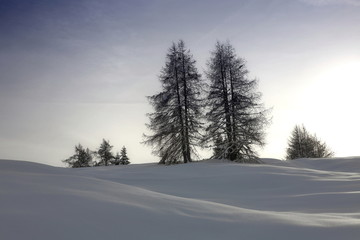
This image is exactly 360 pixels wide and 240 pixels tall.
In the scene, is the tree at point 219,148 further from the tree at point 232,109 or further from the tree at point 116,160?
the tree at point 116,160

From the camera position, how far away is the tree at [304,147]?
3769cm

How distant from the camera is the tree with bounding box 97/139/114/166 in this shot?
1470 inches

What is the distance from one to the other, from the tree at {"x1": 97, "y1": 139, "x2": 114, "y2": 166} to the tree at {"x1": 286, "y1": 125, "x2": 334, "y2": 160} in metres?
27.6

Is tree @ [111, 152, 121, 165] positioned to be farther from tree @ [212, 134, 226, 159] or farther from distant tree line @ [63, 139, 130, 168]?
tree @ [212, 134, 226, 159]

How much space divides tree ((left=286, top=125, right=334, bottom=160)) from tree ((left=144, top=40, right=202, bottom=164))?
24.8 m

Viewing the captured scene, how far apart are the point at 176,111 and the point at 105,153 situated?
22031 millimetres

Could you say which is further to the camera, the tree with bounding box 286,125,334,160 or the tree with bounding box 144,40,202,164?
the tree with bounding box 286,125,334,160

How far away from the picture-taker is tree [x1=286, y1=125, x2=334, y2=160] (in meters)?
37.7

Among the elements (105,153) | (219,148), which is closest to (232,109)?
(219,148)

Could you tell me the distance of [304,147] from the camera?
37.6 m

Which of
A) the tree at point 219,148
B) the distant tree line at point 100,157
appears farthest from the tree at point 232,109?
the distant tree line at point 100,157

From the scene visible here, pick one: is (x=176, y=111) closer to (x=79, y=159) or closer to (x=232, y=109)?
(x=232, y=109)

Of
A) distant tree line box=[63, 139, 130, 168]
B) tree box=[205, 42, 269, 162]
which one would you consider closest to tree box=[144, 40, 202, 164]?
tree box=[205, 42, 269, 162]

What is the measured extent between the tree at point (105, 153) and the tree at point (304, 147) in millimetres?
27568
